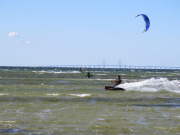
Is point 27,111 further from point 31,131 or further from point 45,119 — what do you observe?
point 31,131

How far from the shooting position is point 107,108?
23625 mm

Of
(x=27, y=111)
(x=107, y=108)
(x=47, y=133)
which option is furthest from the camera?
(x=107, y=108)

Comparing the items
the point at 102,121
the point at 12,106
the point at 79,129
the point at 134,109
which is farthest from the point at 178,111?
the point at 12,106

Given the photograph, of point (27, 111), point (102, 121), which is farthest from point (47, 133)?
point (27, 111)

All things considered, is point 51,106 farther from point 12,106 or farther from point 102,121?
point 102,121

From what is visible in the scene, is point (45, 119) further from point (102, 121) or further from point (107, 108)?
point (107, 108)

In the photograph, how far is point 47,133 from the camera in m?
15.4

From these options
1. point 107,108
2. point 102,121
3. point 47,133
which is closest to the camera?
point 47,133

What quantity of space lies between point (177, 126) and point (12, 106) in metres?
13.3

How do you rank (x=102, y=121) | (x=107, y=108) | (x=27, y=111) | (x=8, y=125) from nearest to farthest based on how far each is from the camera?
(x=8, y=125) → (x=102, y=121) → (x=27, y=111) → (x=107, y=108)

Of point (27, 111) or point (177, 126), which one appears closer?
point (177, 126)

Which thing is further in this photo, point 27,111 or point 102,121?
point 27,111

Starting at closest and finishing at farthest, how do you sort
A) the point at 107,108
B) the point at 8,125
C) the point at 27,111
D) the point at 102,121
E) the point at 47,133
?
Answer: the point at 47,133 → the point at 8,125 → the point at 102,121 → the point at 27,111 → the point at 107,108

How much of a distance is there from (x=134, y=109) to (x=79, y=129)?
7.89 meters
